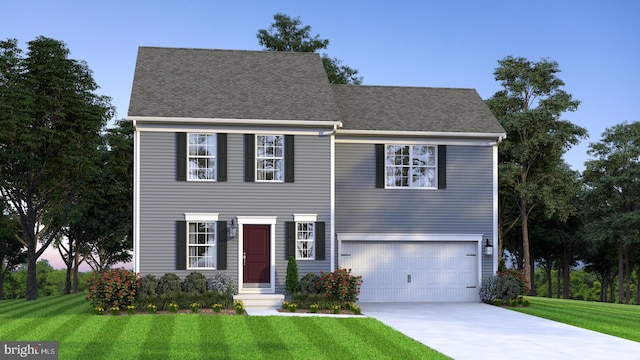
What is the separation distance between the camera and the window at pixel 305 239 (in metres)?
23.8

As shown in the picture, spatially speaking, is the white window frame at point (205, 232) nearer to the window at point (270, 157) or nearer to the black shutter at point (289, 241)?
the window at point (270, 157)

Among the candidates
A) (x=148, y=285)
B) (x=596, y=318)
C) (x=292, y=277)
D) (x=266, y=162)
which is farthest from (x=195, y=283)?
(x=596, y=318)

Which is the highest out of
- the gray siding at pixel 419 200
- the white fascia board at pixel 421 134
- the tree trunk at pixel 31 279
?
the white fascia board at pixel 421 134

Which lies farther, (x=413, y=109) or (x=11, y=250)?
(x=11, y=250)

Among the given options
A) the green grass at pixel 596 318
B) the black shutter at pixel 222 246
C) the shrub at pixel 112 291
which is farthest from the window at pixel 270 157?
the green grass at pixel 596 318

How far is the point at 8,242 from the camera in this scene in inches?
1826

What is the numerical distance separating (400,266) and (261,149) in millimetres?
6300

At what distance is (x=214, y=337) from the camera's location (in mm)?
15914

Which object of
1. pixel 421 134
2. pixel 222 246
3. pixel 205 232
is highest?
pixel 421 134

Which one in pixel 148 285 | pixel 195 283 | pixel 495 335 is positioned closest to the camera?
pixel 495 335

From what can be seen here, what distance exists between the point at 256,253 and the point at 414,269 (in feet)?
18.5

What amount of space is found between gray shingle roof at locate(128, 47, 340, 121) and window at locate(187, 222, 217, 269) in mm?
3459

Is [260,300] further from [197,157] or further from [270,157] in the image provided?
[197,157]

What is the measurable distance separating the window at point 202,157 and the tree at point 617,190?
1122 inches
